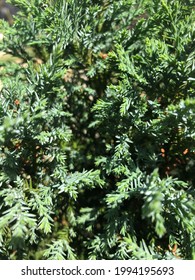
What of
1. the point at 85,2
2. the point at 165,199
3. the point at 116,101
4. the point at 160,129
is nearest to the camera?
the point at 165,199

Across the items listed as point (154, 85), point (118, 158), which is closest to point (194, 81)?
point (154, 85)

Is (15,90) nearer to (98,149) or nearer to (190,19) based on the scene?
(98,149)

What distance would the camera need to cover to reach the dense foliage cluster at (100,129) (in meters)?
1.81

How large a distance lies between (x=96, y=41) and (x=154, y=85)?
2.04 feet

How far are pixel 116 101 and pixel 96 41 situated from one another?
632mm

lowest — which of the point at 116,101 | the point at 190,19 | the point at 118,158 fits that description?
the point at 118,158

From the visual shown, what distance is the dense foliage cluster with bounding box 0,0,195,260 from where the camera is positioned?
5.93 feet

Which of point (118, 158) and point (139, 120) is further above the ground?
point (139, 120)

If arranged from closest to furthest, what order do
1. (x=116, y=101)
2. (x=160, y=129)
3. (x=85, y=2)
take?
(x=160, y=129) < (x=116, y=101) < (x=85, y=2)

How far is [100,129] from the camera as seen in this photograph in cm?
222

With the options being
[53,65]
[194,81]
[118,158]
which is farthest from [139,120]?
[53,65]

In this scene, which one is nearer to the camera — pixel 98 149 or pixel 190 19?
pixel 190 19

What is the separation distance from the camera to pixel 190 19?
6.58ft

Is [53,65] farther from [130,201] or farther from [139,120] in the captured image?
[130,201]
